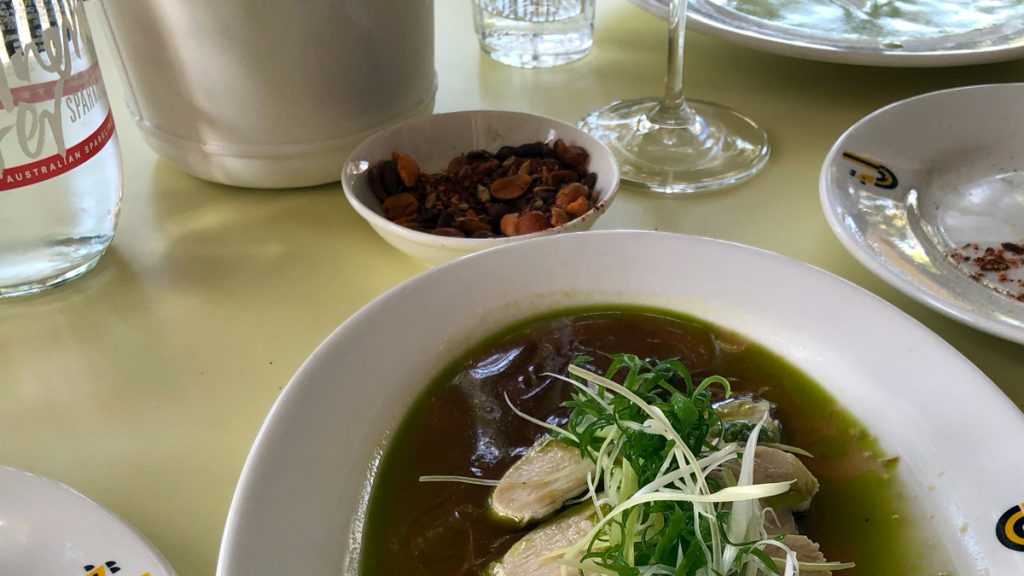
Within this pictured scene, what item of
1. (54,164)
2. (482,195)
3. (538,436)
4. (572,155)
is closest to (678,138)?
(572,155)

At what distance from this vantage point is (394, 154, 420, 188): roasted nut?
34.5 inches

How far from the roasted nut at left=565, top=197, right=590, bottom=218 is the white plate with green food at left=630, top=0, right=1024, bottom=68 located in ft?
1.51

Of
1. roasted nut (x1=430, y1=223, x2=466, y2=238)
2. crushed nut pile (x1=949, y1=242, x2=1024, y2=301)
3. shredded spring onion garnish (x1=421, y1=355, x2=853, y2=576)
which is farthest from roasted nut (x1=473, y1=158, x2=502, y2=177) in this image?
crushed nut pile (x1=949, y1=242, x2=1024, y2=301)

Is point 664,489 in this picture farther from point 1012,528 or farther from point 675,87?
point 675,87

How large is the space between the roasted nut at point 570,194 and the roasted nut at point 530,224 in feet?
0.11

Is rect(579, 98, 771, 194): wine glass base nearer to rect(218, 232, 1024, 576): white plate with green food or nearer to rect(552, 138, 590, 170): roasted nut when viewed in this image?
rect(552, 138, 590, 170): roasted nut

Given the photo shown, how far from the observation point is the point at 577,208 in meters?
0.81

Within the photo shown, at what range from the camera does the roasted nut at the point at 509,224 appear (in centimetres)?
80

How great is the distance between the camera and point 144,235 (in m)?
0.92

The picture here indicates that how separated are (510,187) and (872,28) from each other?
0.69 metres

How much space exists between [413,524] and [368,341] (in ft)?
0.49

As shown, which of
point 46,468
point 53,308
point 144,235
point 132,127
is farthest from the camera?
point 132,127

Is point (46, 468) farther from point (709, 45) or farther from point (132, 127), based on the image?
point (709, 45)

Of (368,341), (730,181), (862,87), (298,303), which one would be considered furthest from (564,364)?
(862,87)
